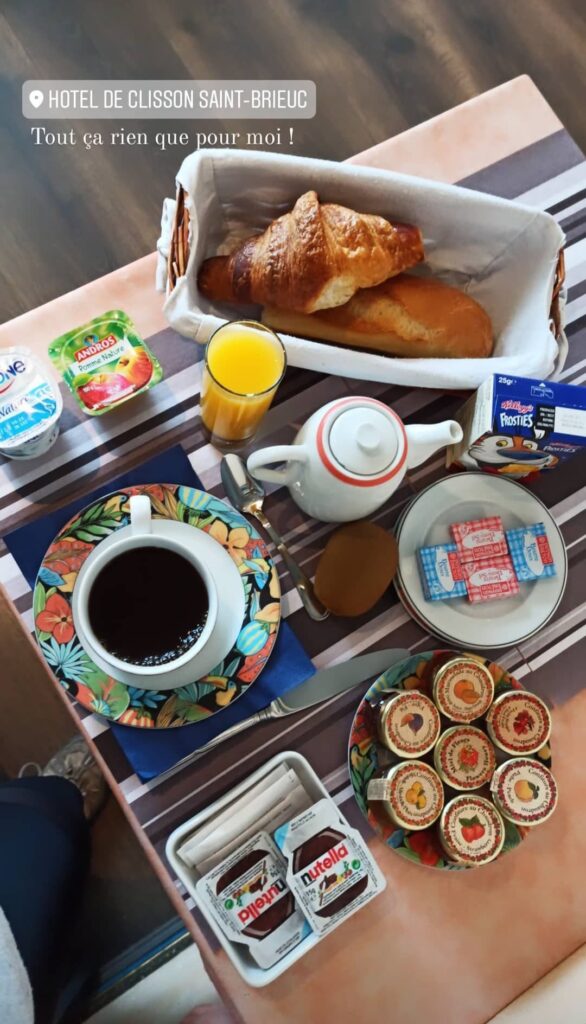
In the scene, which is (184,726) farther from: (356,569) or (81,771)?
(81,771)

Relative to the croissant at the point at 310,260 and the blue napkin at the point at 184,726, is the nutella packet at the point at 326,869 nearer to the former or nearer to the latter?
the blue napkin at the point at 184,726

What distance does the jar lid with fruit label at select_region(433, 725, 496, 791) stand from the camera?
0.81 meters


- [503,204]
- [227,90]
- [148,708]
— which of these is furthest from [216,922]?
[227,90]

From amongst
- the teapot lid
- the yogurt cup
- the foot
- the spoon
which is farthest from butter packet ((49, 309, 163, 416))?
the foot

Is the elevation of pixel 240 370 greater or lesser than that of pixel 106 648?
greater

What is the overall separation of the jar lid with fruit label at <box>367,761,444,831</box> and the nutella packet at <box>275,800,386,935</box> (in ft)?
0.20

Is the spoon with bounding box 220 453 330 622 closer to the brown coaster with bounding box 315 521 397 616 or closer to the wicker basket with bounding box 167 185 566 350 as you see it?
the brown coaster with bounding box 315 521 397 616

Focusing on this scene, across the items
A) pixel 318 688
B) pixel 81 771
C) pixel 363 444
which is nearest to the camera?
pixel 363 444

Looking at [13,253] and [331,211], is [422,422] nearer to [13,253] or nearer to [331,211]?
[331,211]

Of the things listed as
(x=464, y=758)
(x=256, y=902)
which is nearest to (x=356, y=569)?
(x=464, y=758)

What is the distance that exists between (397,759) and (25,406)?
554 millimetres

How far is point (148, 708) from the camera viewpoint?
760mm

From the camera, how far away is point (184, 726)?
0.78m

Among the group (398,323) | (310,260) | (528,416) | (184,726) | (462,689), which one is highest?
(310,260)
